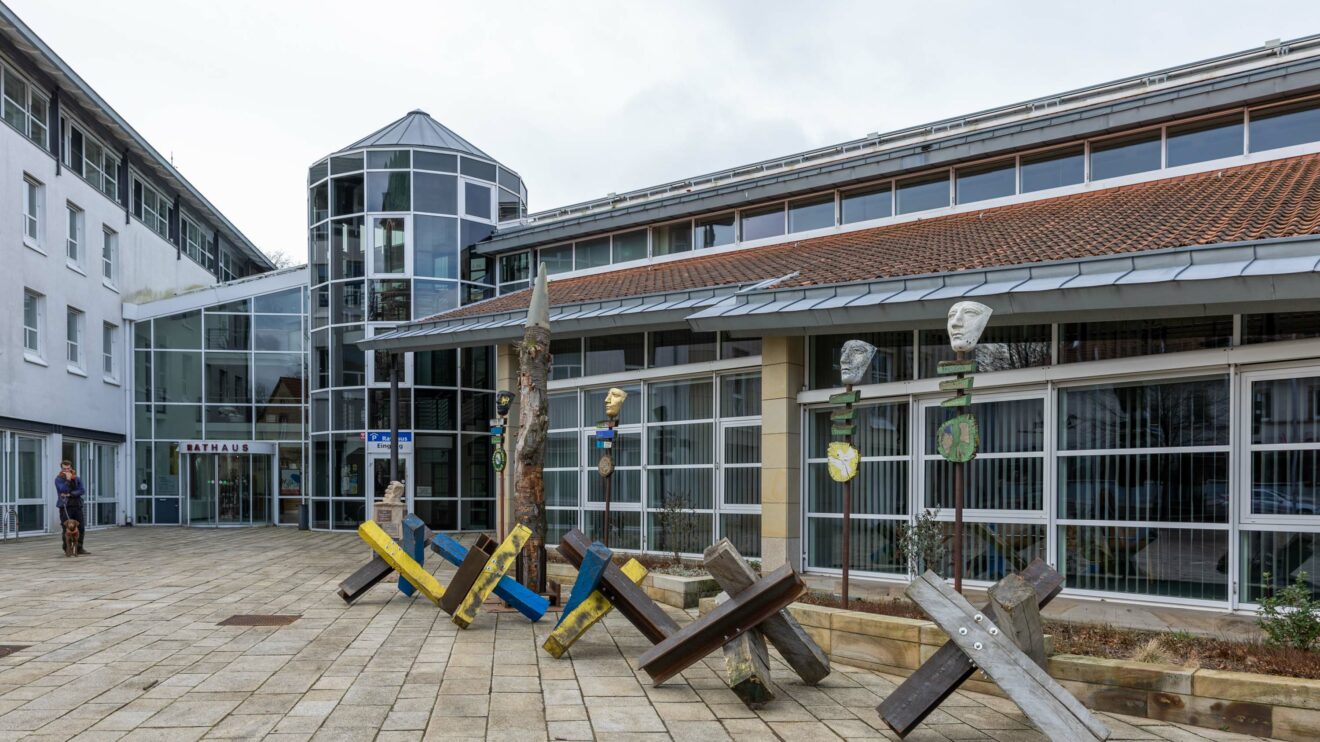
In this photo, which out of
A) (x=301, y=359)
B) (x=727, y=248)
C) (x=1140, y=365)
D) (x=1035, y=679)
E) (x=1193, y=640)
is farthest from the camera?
(x=301, y=359)

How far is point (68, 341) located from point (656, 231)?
15718 millimetres

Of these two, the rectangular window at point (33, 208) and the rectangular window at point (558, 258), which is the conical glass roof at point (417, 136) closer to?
the rectangular window at point (558, 258)

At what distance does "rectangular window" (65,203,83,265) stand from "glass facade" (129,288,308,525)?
2947mm

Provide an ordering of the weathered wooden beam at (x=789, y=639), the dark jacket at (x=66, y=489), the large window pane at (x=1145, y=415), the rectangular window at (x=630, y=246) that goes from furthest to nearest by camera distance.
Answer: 1. the rectangular window at (x=630, y=246)
2. the dark jacket at (x=66, y=489)
3. the large window pane at (x=1145, y=415)
4. the weathered wooden beam at (x=789, y=639)

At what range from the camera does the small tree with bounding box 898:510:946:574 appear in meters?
10.8

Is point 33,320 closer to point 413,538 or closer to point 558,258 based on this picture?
point 558,258

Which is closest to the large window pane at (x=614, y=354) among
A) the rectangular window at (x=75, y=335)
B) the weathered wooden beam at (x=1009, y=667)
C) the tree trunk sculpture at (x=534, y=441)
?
the tree trunk sculpture at (x=534, y=441)

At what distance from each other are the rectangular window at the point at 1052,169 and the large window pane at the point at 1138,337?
489 centimetres

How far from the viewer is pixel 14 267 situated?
2205 centimetres

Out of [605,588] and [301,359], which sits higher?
[301,359]

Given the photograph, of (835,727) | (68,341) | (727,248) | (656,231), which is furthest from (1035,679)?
(68,341)

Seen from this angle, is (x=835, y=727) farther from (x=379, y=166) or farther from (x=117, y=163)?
(x=117, y=163)

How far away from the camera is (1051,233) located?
451 inches

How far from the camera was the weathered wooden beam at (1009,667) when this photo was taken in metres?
5.19
